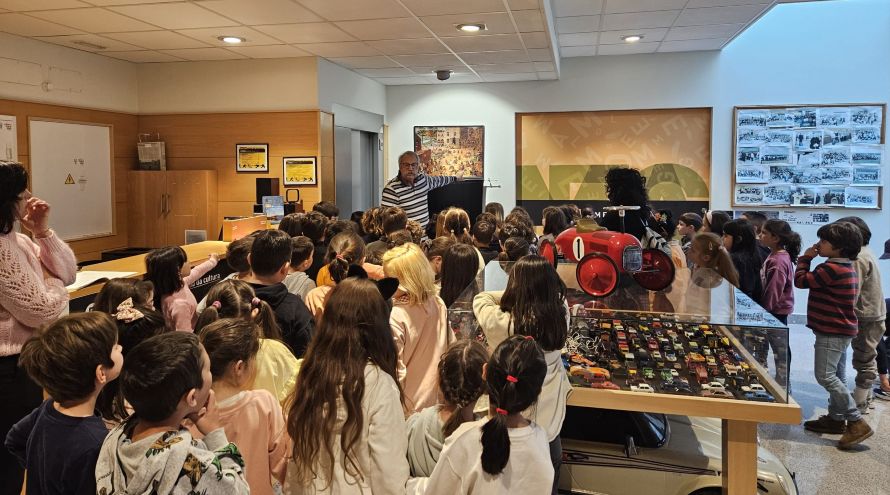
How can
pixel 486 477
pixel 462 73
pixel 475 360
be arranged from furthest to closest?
pixel 462 73 < pixel 475 360 < pixel 486 477

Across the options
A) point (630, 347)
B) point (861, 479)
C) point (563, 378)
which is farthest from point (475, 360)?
point (861, 479)

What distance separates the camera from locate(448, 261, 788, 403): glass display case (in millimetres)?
2217

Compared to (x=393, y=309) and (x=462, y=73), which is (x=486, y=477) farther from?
(x=462, y=73)

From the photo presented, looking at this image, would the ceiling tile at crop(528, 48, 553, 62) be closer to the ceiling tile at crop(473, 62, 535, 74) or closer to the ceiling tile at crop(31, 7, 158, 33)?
the ceiling tile at crop(473, 62, 535, 74)

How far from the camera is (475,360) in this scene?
1768 millimetres

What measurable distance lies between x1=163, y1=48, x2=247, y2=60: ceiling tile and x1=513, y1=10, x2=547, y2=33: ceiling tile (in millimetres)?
2802

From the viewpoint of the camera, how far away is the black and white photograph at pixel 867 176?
22.3 ft

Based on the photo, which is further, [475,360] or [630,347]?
[630,347]

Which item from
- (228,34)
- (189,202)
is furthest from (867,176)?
(189,202)

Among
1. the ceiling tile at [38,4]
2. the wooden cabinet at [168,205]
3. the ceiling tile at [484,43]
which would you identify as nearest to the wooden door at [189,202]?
the wooden cabinet at [168,205]

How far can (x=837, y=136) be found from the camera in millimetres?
6852

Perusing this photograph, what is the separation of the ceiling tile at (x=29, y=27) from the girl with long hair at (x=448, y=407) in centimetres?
460

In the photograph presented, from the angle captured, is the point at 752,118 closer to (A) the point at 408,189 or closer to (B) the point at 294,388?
(A) the point at 408,189

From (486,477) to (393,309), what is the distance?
969mm
